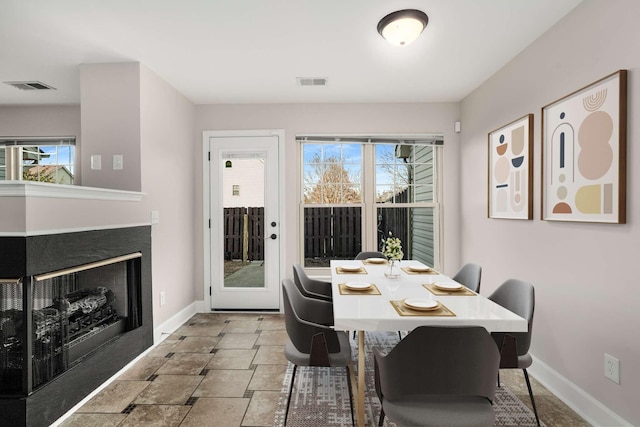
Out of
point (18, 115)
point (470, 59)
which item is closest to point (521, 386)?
point (470, 59)

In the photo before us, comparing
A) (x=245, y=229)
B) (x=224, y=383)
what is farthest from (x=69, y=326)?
(x=245, y=229)

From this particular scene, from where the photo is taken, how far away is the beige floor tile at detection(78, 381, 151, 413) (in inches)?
91.1

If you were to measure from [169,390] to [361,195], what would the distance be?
3.00m

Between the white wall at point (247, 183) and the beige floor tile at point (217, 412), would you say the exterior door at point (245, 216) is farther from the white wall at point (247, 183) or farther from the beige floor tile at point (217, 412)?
the beige floor tile at point (217, 412)

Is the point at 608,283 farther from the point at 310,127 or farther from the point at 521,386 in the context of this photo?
the point at 310,127

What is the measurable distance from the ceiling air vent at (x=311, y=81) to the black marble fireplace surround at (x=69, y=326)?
7.09 ft

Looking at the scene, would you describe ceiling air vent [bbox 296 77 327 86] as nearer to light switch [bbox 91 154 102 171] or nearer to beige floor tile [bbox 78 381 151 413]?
light switch [bbox 91 154 102 171]

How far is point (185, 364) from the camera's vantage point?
2949 millimetres

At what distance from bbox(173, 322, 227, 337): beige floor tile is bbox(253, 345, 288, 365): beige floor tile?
712 mm

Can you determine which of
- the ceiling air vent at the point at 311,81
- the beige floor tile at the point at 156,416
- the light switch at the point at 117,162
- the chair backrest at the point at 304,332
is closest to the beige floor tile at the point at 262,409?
the beige floor tile at the point at 156,416

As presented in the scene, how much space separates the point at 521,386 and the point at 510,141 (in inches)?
80.3

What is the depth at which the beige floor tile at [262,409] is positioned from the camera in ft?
7.03

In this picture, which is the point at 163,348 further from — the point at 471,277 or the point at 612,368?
the point at 612,368

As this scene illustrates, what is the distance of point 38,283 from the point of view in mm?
2107
